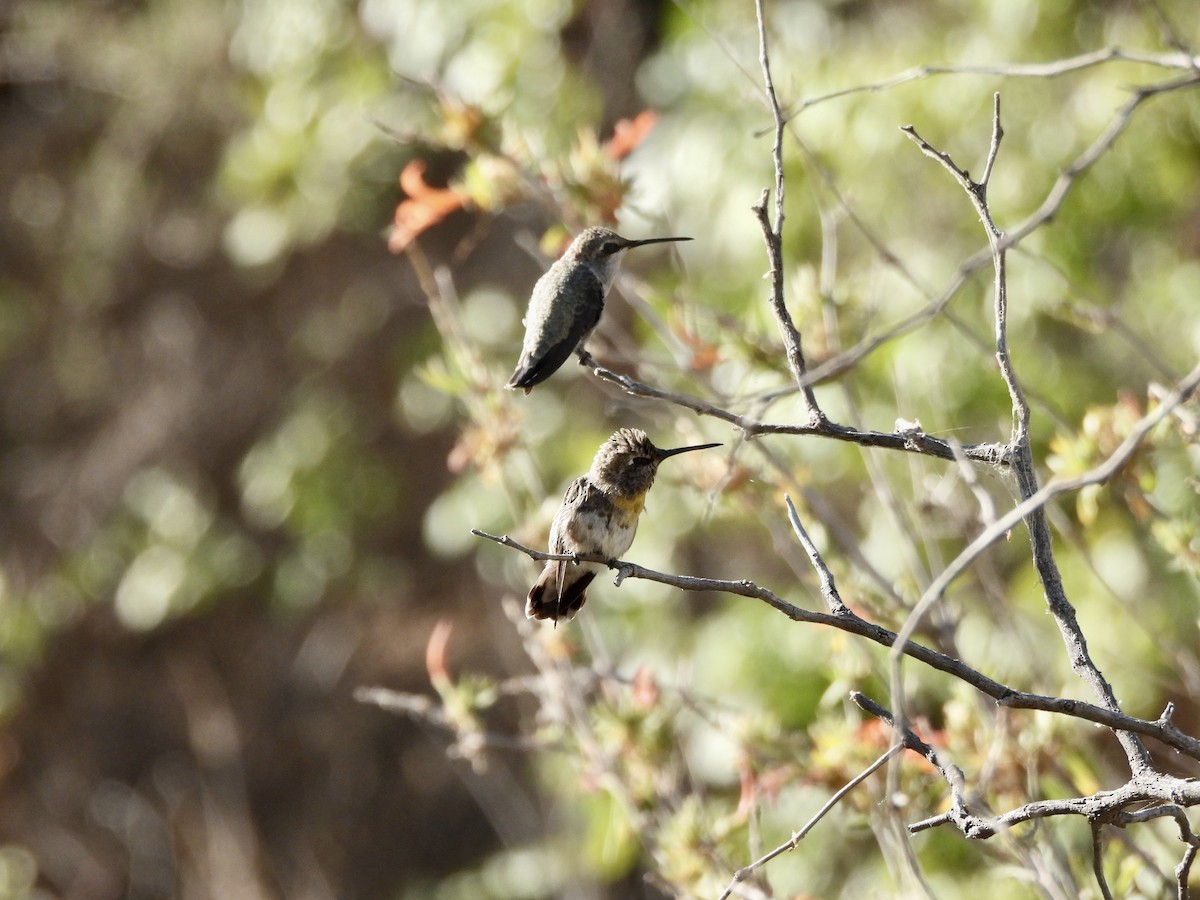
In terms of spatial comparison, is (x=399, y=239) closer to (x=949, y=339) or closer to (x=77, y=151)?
(x=949, y=339)

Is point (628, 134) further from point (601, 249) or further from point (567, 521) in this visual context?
point (567, 521)

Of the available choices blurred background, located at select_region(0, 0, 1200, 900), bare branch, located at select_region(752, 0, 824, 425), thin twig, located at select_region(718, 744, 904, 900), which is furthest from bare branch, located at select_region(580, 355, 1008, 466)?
blurred background, located at select_region(0, 0, 1200, 900)

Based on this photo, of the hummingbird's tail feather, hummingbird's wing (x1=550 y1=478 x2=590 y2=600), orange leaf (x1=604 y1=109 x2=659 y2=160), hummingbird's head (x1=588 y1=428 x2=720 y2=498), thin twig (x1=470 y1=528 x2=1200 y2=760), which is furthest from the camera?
orange leaf (x1=604 y1=109 x2=659 y2=160)

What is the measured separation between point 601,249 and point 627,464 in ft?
2.20

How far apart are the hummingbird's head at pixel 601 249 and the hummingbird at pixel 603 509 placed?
542mm

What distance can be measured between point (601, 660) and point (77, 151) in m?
9.94

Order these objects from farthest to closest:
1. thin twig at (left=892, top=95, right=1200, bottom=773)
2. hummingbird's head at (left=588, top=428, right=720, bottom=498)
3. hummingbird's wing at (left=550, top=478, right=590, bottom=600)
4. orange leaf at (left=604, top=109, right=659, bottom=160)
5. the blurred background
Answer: the blurred background
orange leaf at (left=604, top=109, right=659, bottom=160)
hummingbird's wing at (left=550, top=478, right=590, bottom=600)
hummingbird's head at (left=588, top=428, right=720, bottom=498)
thin twig at (left=892, top=95, right=1200, bottom=773)

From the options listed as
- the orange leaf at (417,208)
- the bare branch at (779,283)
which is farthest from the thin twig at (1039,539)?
the orange leaf at (417,208)

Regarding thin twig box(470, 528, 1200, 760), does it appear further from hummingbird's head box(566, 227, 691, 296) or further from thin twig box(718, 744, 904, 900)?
hummingbird's head box(566, 227, 691, 296)

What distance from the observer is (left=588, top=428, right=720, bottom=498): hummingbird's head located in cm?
254

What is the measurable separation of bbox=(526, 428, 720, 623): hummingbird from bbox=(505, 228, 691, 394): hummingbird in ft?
0.76

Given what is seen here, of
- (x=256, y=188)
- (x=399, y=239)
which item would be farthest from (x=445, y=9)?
(x=399, y=239)

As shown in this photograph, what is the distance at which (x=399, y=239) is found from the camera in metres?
2.95

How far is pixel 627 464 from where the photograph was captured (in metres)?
2.63
